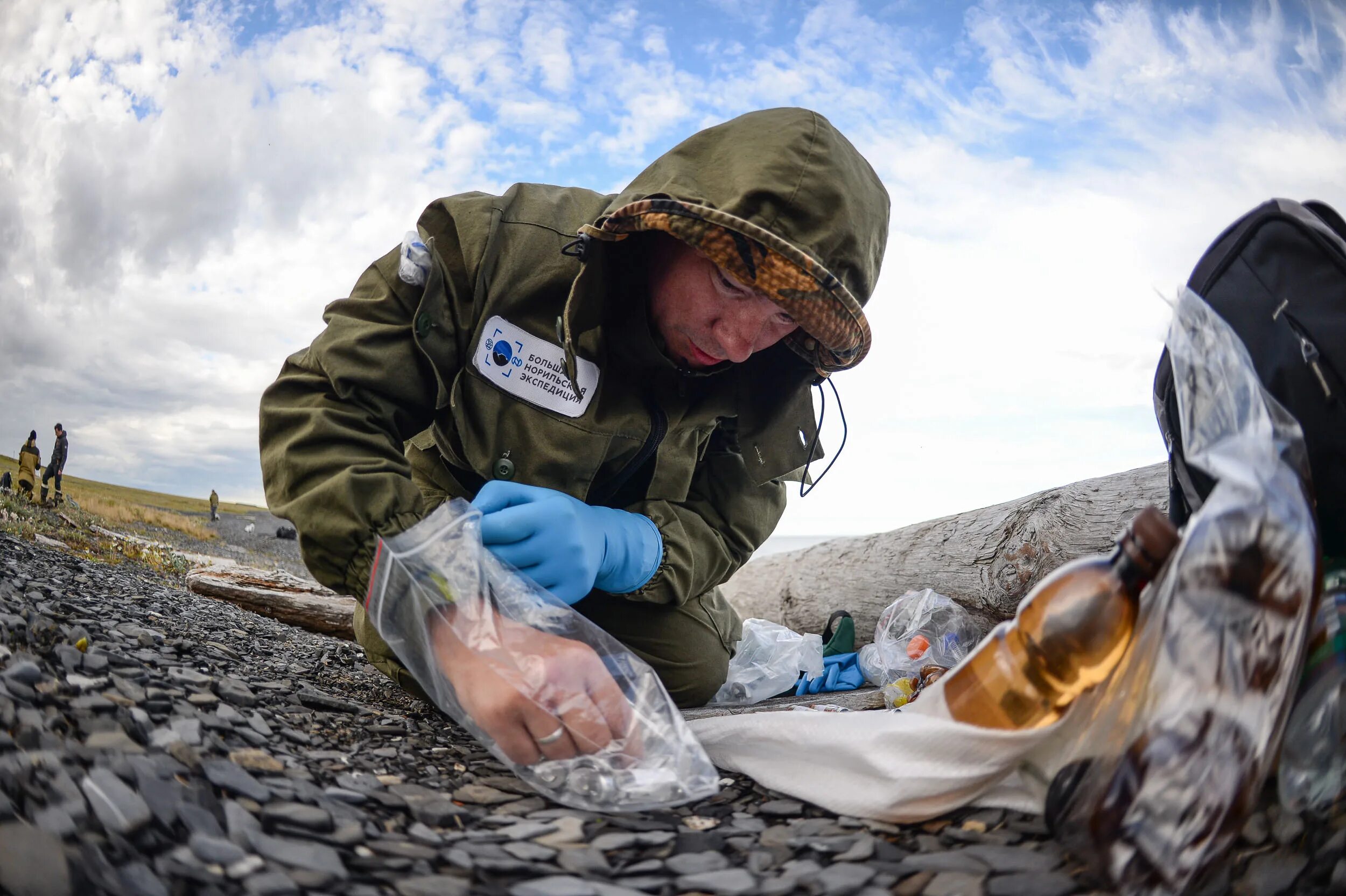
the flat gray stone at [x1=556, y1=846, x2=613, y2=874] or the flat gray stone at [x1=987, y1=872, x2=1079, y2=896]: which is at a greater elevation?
the flat gray stone at [x1=987, y1=872, x2=1079, y2=896]

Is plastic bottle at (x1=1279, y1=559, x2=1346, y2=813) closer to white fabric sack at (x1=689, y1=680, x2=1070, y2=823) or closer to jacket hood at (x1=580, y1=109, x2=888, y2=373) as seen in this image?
white fabric sack at (x1=689, y1=680, x2=1070, y2=823)

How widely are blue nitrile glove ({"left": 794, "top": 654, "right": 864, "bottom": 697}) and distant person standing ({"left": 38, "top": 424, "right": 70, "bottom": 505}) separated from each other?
7841 millimetres

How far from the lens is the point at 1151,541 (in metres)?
1.23

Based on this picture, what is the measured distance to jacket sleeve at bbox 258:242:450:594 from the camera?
6.30 feet

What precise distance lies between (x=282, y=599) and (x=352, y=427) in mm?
2946

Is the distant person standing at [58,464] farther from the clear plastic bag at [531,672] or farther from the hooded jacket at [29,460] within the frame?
the clear plastic bag at [531,672]

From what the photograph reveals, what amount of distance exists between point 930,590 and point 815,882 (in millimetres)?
3093

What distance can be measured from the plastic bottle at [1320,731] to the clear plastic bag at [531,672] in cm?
97

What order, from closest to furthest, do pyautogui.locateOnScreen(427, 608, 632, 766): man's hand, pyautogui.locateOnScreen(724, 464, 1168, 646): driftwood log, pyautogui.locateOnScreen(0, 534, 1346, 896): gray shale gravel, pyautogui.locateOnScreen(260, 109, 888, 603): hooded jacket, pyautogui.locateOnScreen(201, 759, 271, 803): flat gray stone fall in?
pyautogui.locateOnScreen(0, 534, 1346, 896): gray shale gravel
pyautogui.locateOnScreen(201, 759, 271, 803): flat gray stone
pyautogui.locateOnScreen(427, 608, 632, 766): man's hand
pyautogui.locateOnScreen(260, 109, 888, 603): hooded jacket
pyautogui.locateOnScreen(724, 464, 1168, 646): driftwood log

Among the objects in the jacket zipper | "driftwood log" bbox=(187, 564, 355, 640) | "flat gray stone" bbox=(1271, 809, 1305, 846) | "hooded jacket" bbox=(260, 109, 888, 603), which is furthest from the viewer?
"driftwood log" bbox=(187, 564, 355, 640)

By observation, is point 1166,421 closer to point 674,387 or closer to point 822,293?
point 822,293

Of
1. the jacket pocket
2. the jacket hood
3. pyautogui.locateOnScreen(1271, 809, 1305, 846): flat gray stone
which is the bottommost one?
pyautogui.locateOnScreen(1271, 809, 1305, 846): flat gray stone

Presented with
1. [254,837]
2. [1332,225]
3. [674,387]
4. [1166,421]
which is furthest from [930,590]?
[254,837]

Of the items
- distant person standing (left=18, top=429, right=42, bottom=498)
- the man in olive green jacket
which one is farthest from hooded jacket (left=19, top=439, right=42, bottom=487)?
the man in olive green jacket
